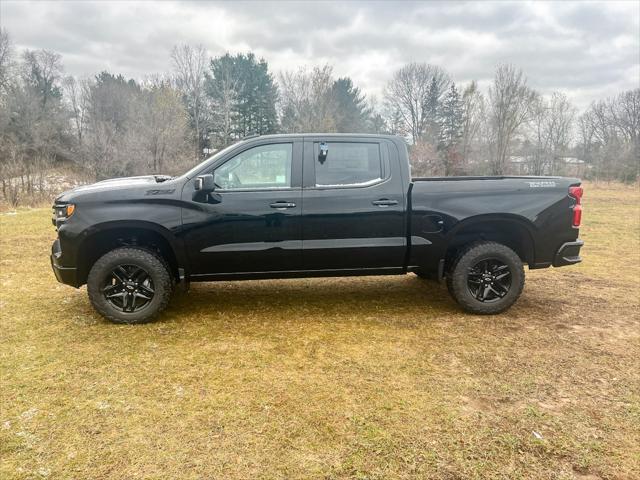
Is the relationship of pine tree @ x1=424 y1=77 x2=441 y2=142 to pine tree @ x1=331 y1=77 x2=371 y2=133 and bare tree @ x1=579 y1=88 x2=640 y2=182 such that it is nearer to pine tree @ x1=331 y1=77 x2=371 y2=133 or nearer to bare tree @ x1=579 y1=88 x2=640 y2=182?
pine tree @ x1=331 y1=77 x2=371 y2=133

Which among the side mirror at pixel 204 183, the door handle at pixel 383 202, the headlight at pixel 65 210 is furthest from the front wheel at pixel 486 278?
the headlight at pixel 65 210

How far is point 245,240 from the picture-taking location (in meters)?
4.10

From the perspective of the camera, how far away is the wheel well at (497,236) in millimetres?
4383

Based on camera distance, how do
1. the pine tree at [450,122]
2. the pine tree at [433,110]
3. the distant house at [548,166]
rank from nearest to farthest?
1. the distant house at [548,166]
2. the pine tree at [450,122]
3. the pine tree at [433,110]

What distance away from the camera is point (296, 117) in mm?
39344

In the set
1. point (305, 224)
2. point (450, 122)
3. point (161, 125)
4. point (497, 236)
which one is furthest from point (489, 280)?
point (450, 122)

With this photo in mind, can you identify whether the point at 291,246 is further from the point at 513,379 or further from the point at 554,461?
the point at 554,461

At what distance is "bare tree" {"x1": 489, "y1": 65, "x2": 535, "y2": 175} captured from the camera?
36719mm

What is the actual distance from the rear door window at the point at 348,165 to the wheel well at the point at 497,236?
108 cm

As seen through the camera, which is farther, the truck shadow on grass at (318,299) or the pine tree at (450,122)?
the pine tree at (450,122)

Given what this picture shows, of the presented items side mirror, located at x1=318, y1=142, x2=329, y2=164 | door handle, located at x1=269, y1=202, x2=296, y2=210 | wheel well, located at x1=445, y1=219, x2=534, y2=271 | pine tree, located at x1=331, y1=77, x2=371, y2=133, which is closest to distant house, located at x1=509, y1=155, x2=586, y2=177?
pine tree, located at x1=331, y1=77, x2=371, y2=133

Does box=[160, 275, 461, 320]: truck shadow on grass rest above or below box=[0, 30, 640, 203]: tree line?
below

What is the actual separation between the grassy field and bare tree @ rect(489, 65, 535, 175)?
35.6 metres

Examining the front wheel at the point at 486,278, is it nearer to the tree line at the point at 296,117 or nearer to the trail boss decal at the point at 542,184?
the trail boss decal at the point at 542,184
